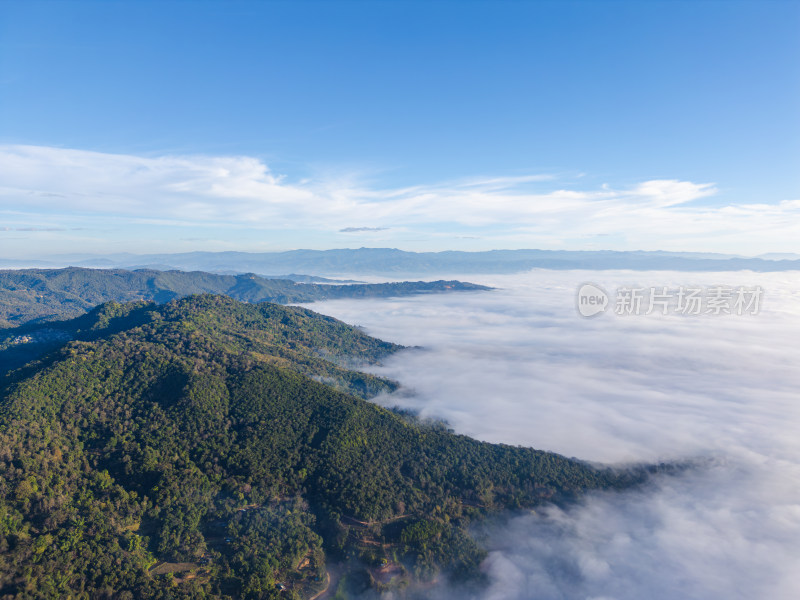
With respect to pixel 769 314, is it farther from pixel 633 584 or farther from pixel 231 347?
pixel 231 347

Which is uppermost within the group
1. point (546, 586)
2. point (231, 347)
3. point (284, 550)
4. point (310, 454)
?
point (231, 347)

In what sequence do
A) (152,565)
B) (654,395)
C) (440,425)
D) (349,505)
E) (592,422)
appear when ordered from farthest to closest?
(654,395) < (592,422) < (440,425) < (349,505) < (152,565)

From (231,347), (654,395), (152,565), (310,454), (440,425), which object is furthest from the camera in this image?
(654,395)

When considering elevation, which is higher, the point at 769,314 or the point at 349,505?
the point at 769,314

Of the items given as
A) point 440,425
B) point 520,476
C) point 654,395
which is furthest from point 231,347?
point 654,395

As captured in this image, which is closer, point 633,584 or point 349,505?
point 633,584

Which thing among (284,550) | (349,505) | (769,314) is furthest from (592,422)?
(769,314)
